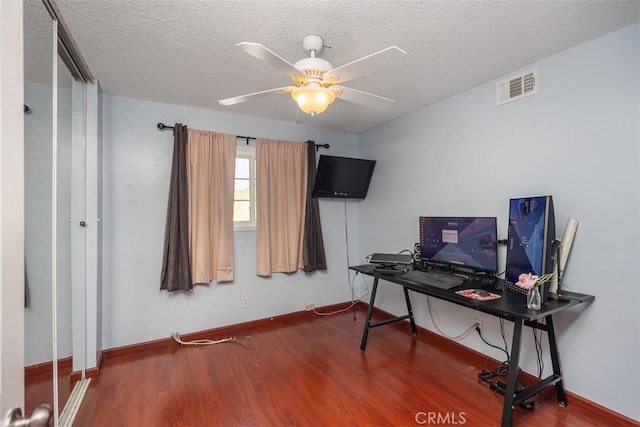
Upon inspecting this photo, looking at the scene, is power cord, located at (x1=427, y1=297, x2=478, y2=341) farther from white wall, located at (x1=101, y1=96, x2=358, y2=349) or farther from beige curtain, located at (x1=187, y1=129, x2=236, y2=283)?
beige curtain, located at (x1=187, y1=129, x2=236, y2=283)

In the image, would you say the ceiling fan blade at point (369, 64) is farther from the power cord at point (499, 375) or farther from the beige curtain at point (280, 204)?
the power cord at point (499, 375)

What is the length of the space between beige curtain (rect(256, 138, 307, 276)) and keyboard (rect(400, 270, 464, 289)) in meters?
1.48

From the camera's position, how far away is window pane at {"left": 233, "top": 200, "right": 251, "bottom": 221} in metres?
3.34

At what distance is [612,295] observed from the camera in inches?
71.0

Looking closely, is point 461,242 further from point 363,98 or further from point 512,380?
point 363,98

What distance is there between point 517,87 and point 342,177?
1.96 metres

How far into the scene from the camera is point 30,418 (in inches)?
21.6

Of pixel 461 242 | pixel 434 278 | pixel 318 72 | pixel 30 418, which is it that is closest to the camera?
pixel 30 418

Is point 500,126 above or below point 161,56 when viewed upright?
below

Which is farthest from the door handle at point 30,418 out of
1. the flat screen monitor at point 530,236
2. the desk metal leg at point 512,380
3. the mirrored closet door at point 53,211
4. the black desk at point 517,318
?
the flat screen monitor at point 530,236

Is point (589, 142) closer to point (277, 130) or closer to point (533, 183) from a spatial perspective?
point (533, 183)

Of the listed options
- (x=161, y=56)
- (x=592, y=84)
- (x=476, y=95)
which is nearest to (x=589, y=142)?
(x=592, y=84)

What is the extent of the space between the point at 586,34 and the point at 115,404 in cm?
398

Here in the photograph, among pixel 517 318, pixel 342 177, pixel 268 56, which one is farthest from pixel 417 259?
pixel 268 56
